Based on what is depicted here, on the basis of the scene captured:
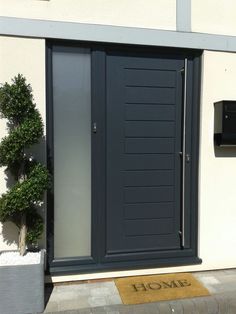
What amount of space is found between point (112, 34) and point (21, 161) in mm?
1602

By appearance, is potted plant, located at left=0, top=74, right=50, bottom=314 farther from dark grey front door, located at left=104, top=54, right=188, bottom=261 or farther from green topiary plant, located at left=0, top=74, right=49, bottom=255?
dark grey front door, located at left=104, top=54, right=188, bottom=261

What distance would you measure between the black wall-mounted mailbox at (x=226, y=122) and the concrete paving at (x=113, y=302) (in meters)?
1.56

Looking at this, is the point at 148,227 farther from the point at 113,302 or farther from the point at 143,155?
the point at 113,302

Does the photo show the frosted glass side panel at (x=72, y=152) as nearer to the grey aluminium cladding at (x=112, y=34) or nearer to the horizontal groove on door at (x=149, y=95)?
the grey aluminium cladding at (x=112, y=34)

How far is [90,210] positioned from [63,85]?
137cm

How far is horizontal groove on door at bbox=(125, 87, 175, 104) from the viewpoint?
4.16 meters

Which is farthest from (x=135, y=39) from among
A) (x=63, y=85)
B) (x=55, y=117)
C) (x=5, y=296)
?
(x=5, y=296)

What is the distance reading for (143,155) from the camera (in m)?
4.23

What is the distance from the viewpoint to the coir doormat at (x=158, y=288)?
369cm

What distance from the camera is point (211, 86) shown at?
429cm

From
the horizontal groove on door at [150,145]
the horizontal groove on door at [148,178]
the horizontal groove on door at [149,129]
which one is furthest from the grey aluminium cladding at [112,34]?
the horizontal groove on door at [148,178]

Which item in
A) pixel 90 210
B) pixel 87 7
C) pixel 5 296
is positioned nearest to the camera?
pixel 5 296

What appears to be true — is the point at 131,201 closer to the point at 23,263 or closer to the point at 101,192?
the point at 101,192

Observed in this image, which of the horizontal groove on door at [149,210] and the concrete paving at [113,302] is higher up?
the horizontal groove on door at [149,210]
